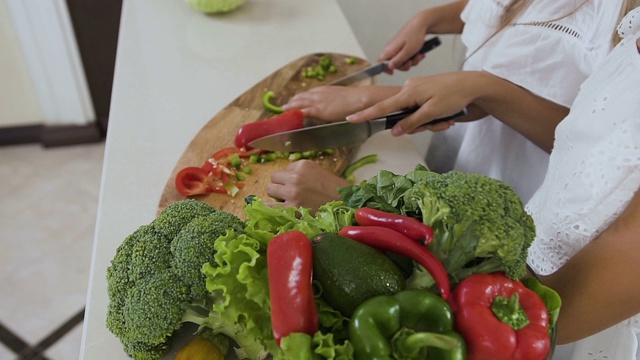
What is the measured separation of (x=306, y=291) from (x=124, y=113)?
757mm

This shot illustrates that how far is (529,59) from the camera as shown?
0.92 m

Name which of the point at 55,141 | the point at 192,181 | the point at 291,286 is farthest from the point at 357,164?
the point at 55,141

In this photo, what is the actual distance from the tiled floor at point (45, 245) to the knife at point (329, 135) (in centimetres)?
98

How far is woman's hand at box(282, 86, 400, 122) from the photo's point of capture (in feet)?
3.33

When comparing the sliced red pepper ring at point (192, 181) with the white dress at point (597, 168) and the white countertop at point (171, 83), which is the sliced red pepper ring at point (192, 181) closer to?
the white countertop at point (171, 83)

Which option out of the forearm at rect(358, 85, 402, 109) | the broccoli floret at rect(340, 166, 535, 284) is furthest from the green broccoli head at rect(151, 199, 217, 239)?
the forearm at rect(358, 85, 402, 109)

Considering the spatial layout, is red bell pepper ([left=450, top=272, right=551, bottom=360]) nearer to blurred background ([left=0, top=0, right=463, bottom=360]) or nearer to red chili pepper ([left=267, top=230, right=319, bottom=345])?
red chili pepper ([left=267, top=230, right=319, bottom=345])

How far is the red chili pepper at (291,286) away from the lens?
1.50 feet

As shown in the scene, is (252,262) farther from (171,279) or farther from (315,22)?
(315,22)

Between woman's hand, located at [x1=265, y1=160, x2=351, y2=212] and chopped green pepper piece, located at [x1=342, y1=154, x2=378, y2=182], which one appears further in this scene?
chopped green pepper piece, located at [x1=342, y1=154, x2=378, y2=182]

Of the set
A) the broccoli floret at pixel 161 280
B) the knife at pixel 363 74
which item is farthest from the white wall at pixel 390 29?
the broccoli floret at pixel 161 280

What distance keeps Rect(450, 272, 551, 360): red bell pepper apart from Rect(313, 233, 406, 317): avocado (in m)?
0.06

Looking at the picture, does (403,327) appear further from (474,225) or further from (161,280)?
(161,280)

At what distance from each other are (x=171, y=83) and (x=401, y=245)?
32.8 inches
